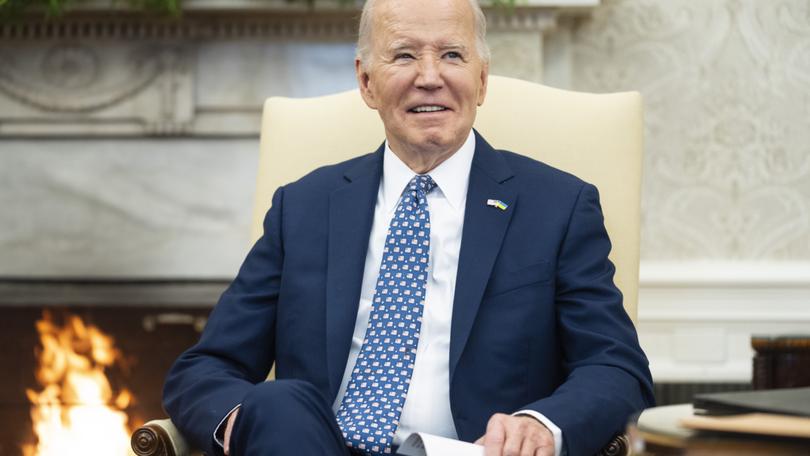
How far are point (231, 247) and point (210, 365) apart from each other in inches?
56.3

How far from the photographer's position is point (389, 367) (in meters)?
1.65

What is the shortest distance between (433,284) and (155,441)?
1.58 ft

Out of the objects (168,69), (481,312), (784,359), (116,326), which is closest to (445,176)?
(481,312)

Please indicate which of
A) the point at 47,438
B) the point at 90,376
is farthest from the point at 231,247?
the point at 47,438

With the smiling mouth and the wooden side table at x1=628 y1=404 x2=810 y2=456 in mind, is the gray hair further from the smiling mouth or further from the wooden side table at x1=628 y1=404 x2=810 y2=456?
the wooden side table at x1=628 y1=404 x2=810 y2=456

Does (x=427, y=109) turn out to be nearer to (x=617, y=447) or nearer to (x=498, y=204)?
(x=498, y=204)

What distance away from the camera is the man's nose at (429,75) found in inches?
70.0

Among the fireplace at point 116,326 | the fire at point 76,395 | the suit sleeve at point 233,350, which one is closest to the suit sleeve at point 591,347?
the suit sleeve at point 233,350

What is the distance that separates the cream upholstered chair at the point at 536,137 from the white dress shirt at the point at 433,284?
194mm

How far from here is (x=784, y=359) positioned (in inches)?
87.7

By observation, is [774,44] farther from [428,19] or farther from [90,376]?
[90,376]

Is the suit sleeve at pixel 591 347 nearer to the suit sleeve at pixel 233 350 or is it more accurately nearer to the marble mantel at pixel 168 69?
the suit sleeve at pixel 233 350

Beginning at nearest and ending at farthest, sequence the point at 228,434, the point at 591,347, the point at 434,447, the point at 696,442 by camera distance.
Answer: the point at 696,442, the point at 434,447, the point at 228,434, the point at 591,347

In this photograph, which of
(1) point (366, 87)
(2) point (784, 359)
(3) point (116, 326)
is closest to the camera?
(1) point (366, 87)
